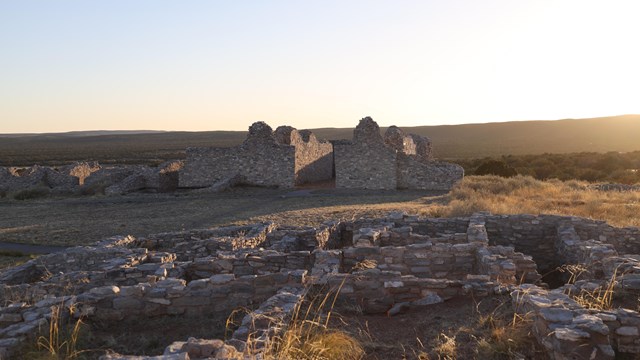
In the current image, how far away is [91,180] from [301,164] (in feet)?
44.8

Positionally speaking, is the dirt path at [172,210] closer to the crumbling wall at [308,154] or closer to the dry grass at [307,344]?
the crumbling wall at [308,154]

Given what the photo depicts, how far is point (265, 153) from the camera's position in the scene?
30766 millimetres

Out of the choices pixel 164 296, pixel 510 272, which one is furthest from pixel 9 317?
pixel 510 272

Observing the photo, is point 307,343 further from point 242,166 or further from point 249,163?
point 242,166

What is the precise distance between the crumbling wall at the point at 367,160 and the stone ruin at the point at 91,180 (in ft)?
36.3

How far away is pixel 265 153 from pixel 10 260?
17949 mm

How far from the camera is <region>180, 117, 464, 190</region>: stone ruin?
29.7m

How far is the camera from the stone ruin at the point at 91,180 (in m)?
31.2

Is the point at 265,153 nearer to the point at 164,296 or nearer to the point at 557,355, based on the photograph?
the point at 164,296

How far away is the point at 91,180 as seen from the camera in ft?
111

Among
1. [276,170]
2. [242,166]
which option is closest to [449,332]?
[276,170]

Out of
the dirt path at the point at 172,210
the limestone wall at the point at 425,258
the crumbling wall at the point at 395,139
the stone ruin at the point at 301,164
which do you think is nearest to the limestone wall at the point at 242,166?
the stone ruin at the point at 301,164

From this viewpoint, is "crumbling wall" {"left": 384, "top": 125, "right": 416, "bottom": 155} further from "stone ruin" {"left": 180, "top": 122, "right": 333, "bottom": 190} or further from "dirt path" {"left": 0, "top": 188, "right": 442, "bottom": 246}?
"stone ruin" {"left": 180, "top": 122, "right": 333, "bottom": 190}

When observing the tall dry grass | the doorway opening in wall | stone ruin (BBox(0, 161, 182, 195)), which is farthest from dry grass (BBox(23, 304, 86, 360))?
stone ruin (BBox(0, 161, 182, 195))
